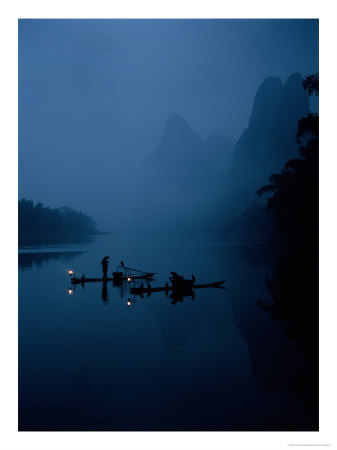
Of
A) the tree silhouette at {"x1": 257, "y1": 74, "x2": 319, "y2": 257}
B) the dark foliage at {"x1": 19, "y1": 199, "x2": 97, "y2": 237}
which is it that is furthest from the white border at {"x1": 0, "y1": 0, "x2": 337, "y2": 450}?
the dark foliage at {"x1": 19, "y1": 199, "x2": 97, "y2": 237}

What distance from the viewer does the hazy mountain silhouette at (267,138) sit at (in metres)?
125

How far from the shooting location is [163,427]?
20.3ft

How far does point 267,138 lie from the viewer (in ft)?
455

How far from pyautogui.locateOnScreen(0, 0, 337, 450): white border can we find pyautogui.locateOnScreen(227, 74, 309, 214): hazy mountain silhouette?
116 metres

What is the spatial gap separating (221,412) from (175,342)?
13.6 feet
